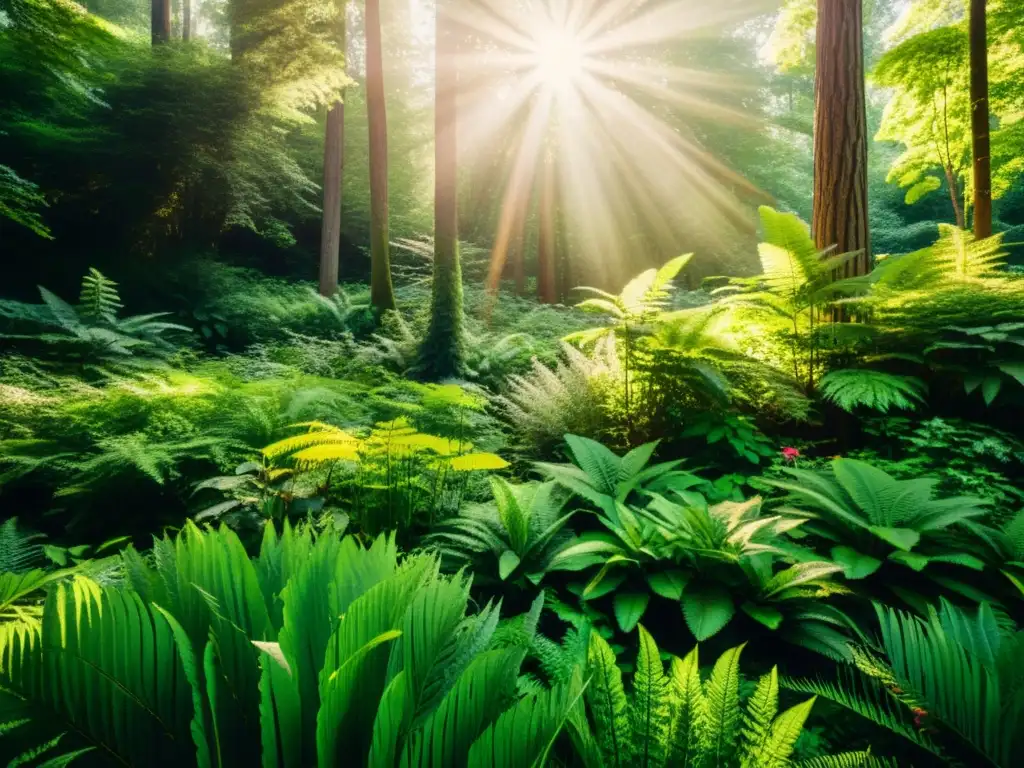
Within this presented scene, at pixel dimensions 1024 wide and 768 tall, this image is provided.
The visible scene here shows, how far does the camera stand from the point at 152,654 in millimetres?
796

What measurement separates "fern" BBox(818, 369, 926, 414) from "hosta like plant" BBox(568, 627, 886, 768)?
7.84ft

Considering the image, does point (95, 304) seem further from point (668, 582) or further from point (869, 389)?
point (869, 389)

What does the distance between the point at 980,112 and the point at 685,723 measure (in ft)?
28.7

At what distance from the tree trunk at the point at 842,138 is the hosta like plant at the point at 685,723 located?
424cm

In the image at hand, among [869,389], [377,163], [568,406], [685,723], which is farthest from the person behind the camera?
[377,163]

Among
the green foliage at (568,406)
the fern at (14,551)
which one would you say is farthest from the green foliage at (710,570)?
the fern at (14,551)

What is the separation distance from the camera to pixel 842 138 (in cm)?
427

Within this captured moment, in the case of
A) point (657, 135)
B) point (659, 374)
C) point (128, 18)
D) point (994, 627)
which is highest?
point (128, 18)

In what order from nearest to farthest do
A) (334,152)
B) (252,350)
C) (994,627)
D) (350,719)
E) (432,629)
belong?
1. (350,719)
2. (432,629)
3. (994,627)
4. (252,350)
5. (334,152)

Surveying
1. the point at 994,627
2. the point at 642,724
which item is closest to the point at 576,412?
the point at 994,627

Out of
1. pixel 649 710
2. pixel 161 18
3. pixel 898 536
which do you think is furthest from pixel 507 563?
pixel 161 18

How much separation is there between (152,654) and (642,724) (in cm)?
83

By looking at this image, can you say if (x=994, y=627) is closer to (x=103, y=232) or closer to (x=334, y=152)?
(x=103, y=232)

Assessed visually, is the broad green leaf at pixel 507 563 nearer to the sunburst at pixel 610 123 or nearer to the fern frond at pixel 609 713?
Answer: the fern frond at pixel 609 713
